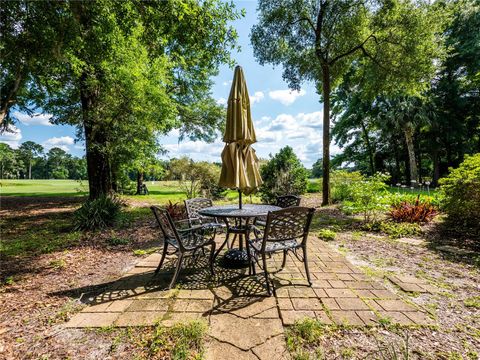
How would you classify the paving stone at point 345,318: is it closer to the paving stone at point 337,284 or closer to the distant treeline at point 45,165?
the paving stone at point 337,284

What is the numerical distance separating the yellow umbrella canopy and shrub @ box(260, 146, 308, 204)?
5.47 meters

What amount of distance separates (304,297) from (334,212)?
6471 mm

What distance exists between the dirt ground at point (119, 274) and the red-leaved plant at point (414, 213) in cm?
35

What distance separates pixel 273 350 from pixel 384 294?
168 centimetres

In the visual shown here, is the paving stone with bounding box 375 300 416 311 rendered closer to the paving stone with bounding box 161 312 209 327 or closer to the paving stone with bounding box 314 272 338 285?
the paving stone with bounding box 314 272 338 285

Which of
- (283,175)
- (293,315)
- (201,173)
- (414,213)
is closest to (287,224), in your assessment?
(293,315)

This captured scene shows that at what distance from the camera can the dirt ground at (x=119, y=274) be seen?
1.94 metres

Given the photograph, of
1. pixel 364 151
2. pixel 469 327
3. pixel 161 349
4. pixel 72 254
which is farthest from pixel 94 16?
pixel 364 151

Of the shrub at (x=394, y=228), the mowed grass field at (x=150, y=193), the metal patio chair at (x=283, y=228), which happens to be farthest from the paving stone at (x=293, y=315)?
the mowed grass field at (x=150, y=193)

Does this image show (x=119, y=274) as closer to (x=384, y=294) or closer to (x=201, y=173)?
(x=384, y=294)

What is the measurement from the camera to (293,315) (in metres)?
2.37

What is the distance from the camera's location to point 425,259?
409 centimetres

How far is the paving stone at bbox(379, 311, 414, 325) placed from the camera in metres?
2.28

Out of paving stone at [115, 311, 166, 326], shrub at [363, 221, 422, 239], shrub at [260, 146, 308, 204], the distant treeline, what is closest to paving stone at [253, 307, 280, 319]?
paving stone at [115, 311, 166, 326]
